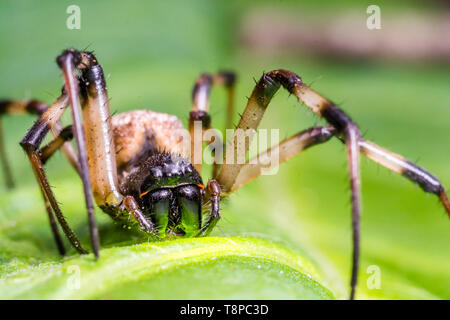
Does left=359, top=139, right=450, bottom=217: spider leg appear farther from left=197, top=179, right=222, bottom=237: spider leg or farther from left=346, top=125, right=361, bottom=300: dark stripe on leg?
left=197, top=179, right=222, bottom=237: spider leg

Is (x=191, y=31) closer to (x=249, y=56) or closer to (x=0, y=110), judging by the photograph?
(x=249, y=56)

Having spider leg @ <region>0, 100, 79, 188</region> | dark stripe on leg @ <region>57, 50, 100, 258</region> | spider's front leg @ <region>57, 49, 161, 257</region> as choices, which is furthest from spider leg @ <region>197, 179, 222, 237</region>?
spider leg @ <region>0, 100, 79, 188</region>

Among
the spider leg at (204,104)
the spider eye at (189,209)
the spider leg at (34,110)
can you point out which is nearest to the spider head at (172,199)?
the spider eye at (189,209)

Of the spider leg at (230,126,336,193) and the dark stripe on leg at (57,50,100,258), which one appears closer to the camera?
the dark stripe on leg at (57,50,100,258)

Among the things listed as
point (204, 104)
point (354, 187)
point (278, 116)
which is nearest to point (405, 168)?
point (354, 187)

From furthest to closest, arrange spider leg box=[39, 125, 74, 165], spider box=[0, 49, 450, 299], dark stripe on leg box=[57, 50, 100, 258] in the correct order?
spider leg box=[39, 125, 74, 165], spider box=[0, 49, 450, 299], dark stripe on leg box=[57, 50, 100, 258]
